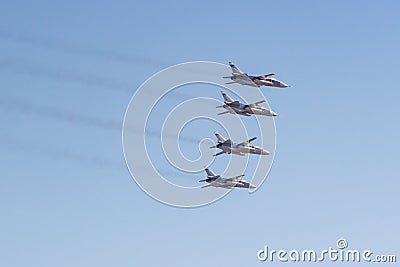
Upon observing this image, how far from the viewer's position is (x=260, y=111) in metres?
180

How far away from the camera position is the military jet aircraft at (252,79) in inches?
6929

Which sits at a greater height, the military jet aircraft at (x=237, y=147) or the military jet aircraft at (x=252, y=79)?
the military jet aircraft at (x=252, y=79)

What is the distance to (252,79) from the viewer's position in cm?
17825

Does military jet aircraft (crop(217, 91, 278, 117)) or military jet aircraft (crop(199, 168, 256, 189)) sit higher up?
military jet aircraft (crop(217, 91, 278, 117))

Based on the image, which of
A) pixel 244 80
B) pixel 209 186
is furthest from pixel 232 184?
pixel 244 80

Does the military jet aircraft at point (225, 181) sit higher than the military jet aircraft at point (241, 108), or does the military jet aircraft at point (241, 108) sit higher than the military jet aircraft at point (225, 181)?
the military jet aircraft at point (241, 108)

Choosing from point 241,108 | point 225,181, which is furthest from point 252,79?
point 225,181

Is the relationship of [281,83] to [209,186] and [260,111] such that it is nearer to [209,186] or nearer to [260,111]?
[260,111]

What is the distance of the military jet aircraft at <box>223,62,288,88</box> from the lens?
176 m

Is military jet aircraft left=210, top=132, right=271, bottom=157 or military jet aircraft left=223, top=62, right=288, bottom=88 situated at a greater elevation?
military jet aircraft left=223, top=62, right=288, bottom=88

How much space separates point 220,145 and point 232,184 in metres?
8.48

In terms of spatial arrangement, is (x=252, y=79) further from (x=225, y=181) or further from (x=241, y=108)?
(x=225, y=181)

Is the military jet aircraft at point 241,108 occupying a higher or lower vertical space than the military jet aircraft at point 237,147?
higher

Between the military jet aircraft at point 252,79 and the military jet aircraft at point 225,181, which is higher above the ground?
the military jet aircraft at point 252,79
